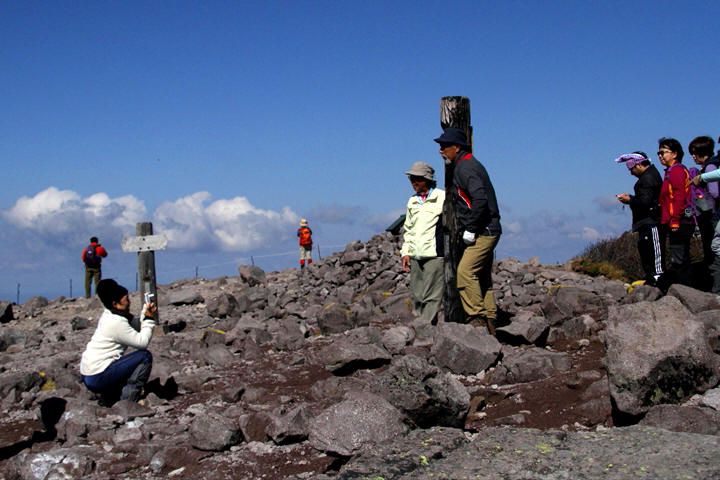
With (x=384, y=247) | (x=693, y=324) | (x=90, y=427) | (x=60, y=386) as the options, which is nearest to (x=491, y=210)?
(x=693, y=324)

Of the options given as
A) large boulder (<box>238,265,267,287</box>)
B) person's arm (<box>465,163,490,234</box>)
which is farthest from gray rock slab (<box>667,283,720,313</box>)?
large boulder (<box>238,265,267,287</box>)

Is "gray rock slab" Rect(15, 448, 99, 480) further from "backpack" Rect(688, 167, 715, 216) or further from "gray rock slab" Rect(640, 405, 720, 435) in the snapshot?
"backpack" Rect(688, 167, 715, 216)

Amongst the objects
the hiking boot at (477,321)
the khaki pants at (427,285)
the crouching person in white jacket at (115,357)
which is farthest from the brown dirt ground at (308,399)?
the khaki pants at (427,285)

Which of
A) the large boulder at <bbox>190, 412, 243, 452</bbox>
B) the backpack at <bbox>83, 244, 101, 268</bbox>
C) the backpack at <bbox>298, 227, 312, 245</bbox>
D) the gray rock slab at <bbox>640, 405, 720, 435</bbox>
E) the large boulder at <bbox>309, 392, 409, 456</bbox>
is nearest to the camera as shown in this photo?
the gray rock slab at <bbox>640, 405, 720, 435</bbox>

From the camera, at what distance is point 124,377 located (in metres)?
6.96

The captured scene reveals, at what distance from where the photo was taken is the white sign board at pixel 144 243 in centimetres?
1195

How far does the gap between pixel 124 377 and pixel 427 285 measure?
12.8ft

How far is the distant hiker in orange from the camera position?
72.0 ft

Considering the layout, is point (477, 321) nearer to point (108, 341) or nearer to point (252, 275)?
point (108, 341)

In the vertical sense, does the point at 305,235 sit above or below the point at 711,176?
below

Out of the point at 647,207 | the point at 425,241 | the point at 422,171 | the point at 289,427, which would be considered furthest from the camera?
the point at 647,207

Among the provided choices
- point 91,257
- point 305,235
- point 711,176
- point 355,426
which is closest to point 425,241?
point 711,176

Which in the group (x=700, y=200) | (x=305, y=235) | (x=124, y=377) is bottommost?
(x=124, y=377)

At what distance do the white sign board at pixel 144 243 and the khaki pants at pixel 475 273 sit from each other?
626 centimetres
